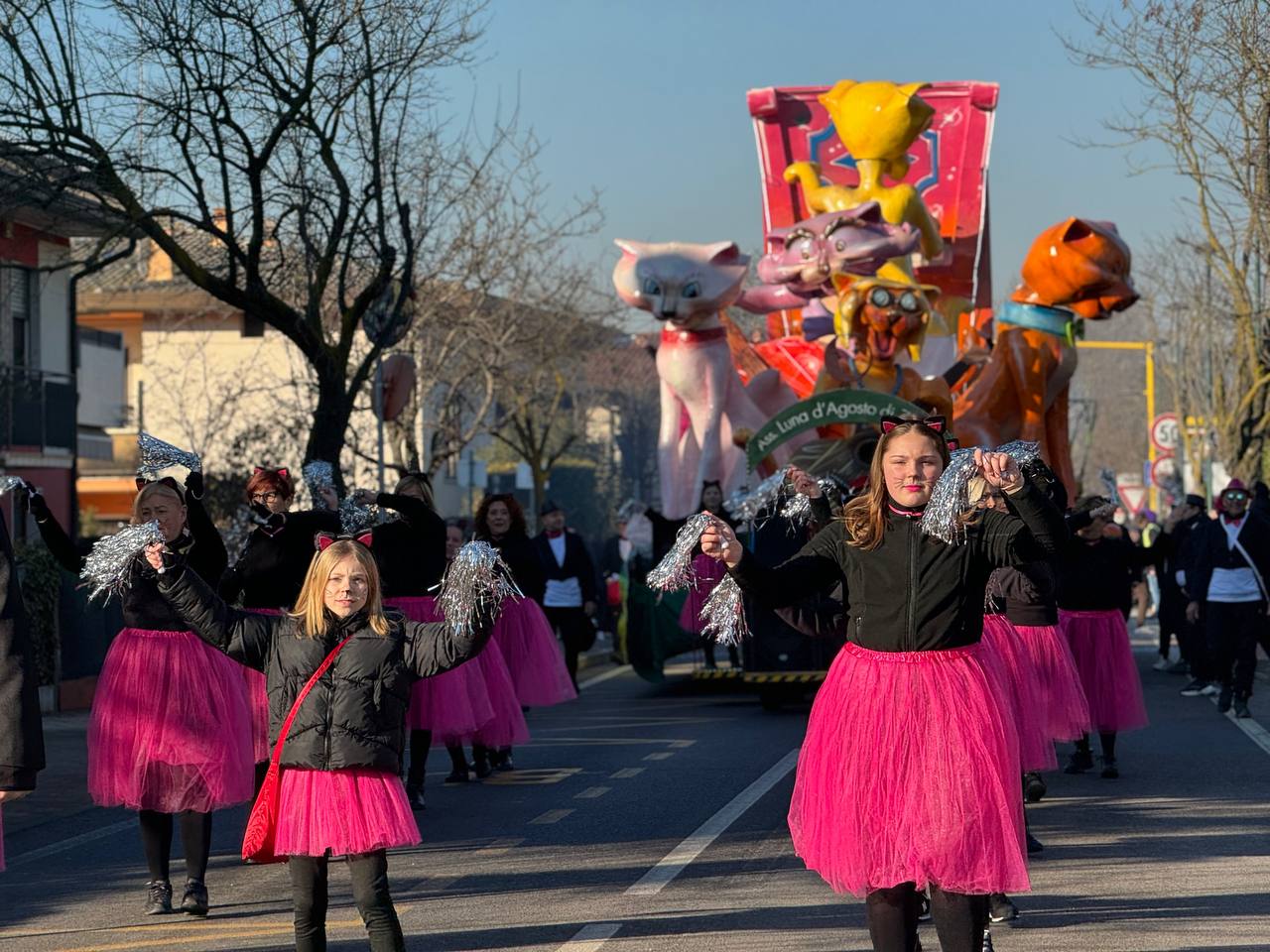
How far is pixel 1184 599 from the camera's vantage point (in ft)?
71.3

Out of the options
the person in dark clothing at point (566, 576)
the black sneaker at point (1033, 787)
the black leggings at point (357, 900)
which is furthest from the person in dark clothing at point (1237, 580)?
the black leggings at point (357, 900)

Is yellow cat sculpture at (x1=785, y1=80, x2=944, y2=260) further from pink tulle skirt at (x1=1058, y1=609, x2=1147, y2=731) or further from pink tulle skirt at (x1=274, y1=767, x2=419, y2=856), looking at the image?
pink tulle skirt at (x1=274, y1=767, x2=419, y2=856)

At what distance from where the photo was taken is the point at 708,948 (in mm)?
7555

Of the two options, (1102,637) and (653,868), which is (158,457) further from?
(1102,637)

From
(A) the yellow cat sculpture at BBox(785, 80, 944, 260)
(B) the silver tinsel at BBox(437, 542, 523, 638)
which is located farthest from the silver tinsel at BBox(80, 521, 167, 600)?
(A) the yellow cat sculpture at BBox(785, 80, 944, 260)

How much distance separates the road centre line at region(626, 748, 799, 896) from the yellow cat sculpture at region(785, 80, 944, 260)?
45.3 ft

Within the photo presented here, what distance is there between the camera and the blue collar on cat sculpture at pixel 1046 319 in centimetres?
2241

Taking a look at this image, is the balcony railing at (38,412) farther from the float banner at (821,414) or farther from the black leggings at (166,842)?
the black leggings at (166,842)

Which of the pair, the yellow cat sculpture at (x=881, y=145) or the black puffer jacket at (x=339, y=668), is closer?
the black puffer jacket at (x=339, y=668)

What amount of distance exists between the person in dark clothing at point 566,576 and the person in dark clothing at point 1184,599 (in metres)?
4.88

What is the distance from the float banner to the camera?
18.5m

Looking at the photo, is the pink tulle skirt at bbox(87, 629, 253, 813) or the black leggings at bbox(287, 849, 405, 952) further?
the pink tulle skirt at bbox(87, 629, 253, 813)

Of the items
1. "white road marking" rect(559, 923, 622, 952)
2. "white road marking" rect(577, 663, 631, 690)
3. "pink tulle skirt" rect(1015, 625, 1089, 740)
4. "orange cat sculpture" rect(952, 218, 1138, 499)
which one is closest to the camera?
"white road marking" rect(559, 923, 622, 952)

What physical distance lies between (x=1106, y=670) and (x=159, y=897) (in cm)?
642
